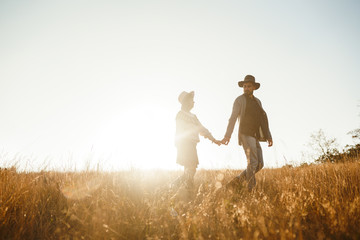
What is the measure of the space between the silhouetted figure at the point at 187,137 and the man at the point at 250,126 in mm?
579

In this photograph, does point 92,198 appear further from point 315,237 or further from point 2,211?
point 315,237

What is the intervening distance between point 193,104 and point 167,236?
2867 mm

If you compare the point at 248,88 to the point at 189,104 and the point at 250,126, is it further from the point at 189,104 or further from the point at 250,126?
the point at 189,104

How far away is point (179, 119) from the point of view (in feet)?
13.4

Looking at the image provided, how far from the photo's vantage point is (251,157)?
3740 millimetres

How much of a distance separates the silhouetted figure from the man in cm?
58

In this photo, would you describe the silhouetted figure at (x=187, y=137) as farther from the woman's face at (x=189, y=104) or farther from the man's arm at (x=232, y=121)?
the man's arm at (x=232, y=121)

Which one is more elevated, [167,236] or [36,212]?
[36,212]

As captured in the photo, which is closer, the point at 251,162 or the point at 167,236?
the point at 167,236

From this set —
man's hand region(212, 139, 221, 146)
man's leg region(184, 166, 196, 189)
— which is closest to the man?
man's hand region(212, 139, 221, 146)

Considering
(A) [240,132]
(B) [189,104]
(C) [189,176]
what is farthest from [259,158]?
(B) [189,104]

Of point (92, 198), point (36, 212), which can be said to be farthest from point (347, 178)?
point (36, 212)

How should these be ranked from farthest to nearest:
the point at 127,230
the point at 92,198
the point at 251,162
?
the point at 251,162 → the point at 92,198 → the point at 127,230

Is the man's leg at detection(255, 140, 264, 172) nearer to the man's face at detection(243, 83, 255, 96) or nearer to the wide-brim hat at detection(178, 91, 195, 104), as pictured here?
the man's face at detection(243, 83, 255, 96)
